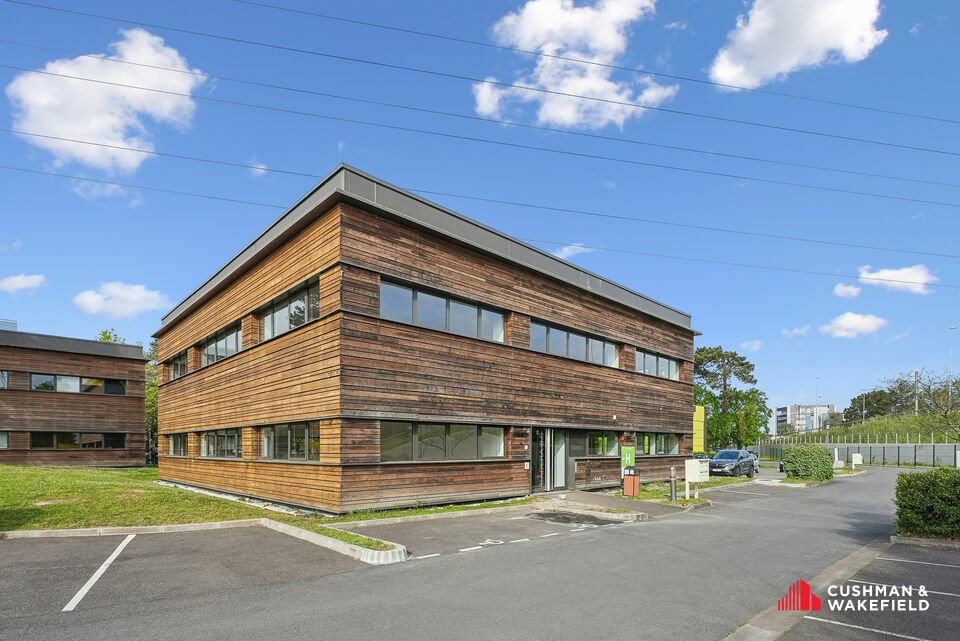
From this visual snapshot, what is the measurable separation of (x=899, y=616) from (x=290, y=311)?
52.5 ft

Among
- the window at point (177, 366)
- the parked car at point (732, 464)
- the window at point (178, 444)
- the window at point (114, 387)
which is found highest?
the window at point (177, 366)

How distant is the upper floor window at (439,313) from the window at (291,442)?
381 cm

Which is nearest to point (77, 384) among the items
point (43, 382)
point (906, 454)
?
point (43, 382)

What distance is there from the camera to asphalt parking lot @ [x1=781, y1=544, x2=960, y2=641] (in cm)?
679

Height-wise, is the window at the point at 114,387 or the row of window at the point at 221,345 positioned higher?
the row of window at the point at 221,345

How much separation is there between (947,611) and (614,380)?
62.4 feet

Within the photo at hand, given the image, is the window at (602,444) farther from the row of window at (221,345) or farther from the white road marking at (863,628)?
the white road marking at (863,628)

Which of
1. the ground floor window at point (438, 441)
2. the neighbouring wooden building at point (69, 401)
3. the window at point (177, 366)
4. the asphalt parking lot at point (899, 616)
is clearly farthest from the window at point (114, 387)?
the asphalt parking lot at point (899, 616)

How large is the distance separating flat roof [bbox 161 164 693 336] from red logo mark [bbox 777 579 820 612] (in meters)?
12.4

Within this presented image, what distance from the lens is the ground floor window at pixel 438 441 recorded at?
54.7ft

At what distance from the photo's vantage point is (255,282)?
20.5 metres

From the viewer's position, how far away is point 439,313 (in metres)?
18.4

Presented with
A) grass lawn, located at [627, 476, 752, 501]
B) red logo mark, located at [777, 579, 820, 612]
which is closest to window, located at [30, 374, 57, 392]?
grass lawn, located at [627, 476, 752, 501]

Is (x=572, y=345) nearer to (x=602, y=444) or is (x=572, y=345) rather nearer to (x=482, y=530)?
(x=602, y=444)
